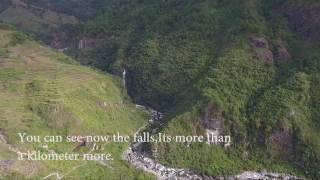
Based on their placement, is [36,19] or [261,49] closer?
[261,49]

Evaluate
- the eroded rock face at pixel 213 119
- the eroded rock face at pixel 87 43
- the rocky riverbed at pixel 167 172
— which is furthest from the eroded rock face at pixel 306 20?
the eroded rock face at pixel 87 43

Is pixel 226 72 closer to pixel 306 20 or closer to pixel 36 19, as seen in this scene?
pixel 306 20

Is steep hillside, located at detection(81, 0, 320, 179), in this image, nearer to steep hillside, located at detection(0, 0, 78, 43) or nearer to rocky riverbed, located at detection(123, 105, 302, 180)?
rocky riverbed, located at detection(123, 105, 302, 180)

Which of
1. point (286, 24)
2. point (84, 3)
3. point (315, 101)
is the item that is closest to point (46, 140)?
point (315, 101)

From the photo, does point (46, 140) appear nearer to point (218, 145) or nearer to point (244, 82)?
point (218, 145)

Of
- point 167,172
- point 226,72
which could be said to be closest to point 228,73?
point 226,72
